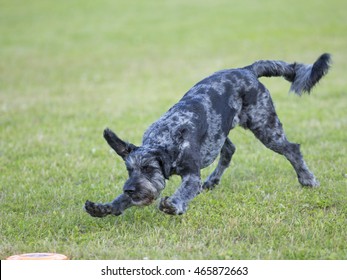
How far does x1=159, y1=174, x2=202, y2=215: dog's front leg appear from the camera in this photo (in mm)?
6512

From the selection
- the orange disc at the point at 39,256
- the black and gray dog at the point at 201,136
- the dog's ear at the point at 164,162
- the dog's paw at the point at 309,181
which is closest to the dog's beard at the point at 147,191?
the black and gray dog at the point at 201,136

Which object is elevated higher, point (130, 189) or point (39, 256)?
point (130, 189)

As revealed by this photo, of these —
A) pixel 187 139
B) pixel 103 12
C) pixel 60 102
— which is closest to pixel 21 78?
pixel 60 102

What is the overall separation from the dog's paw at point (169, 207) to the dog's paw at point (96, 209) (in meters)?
0.84

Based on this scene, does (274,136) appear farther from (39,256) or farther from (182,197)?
(39,256)

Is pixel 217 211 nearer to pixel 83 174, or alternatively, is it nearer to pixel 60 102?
pixel 83 174

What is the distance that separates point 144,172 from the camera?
666 centimetres

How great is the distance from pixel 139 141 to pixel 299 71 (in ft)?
13.1

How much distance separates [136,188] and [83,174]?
325cm

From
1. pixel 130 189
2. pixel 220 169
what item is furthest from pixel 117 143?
pixel 220 169

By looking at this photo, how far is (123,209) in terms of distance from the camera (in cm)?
721

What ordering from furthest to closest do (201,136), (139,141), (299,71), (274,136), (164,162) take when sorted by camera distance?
1. (139,141)
2. (299,71)
3. (274,136)
4. (201,136)
5. (164,162)

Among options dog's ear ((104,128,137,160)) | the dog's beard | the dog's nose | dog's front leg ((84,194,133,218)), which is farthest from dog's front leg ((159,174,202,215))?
dog's ear ((104,128,137,160))

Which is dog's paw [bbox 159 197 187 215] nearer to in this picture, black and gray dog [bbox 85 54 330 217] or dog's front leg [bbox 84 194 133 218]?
black and gray dog [bbox 85 54 330 217]
